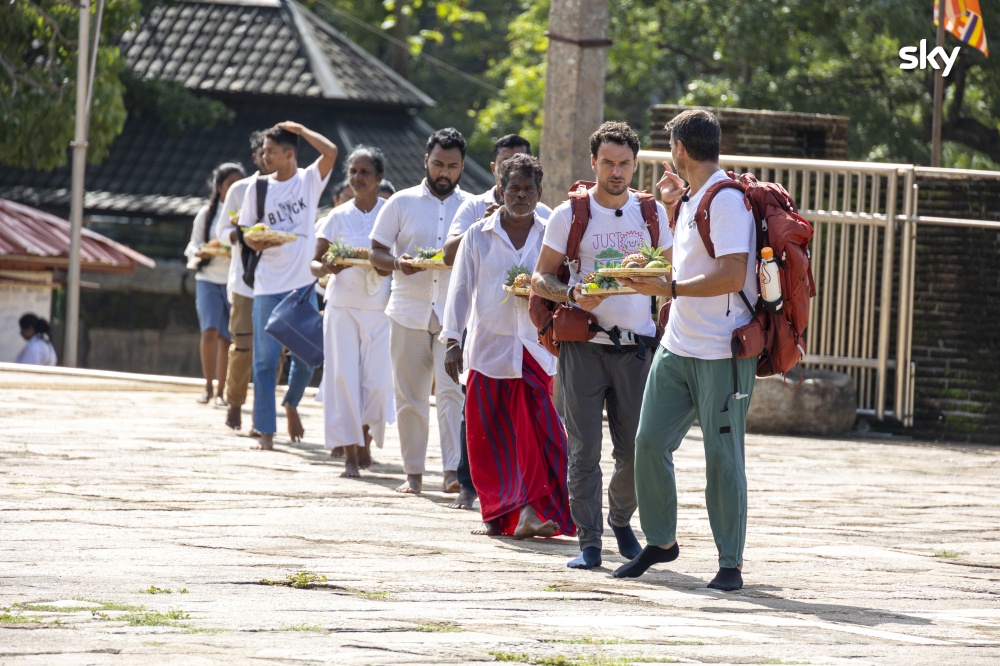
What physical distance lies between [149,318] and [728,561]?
21629 millimetres

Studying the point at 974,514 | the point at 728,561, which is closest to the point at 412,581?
the point at 728,561

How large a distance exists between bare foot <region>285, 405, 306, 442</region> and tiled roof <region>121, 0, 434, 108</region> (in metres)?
16.9

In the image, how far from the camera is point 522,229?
26.6 ft

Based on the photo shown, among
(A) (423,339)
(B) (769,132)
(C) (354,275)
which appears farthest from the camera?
(B) (769,132)

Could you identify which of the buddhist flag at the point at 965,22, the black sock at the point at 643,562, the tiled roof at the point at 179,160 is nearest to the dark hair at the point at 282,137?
the black sock at the point at 643,562

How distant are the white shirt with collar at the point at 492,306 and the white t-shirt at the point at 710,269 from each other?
142 cm

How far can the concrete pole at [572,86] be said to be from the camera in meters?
13.7

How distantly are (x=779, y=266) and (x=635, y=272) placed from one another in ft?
1.76

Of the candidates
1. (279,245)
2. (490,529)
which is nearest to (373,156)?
(279,245)

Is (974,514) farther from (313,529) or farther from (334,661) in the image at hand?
(334,661)

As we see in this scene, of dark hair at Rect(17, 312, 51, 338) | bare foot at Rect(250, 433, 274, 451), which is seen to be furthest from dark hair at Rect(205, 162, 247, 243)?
dark hair at Rect(17, 312, 51, 338)

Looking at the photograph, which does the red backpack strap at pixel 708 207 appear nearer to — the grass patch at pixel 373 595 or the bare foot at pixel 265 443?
the grass patch at pixel 373 595

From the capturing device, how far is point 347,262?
989cm

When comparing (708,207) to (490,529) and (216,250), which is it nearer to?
(490,529)
